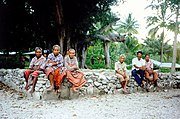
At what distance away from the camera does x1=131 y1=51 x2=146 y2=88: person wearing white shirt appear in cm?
962

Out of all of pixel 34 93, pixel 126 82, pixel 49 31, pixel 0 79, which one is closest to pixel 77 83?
pixel 34 93

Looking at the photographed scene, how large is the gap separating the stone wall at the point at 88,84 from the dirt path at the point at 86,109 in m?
0.32

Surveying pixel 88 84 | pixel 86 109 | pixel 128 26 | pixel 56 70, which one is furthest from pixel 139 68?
pixel 128 26

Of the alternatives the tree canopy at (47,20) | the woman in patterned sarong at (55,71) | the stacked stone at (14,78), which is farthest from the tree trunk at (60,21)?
the woman in patterned sarong at (55,71)

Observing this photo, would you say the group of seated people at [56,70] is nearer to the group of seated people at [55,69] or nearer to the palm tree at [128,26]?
the group of seated people at [55,69]

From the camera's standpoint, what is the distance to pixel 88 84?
8883 millimetres

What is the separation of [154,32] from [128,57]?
5.12m

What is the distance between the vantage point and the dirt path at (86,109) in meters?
5.66

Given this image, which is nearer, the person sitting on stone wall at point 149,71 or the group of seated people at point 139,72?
the group of seated people at point 139,72

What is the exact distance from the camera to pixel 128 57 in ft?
126

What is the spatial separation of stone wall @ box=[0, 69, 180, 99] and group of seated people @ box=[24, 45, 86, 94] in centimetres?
20

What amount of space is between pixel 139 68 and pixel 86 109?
371 cm

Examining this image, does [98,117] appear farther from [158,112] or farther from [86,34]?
[86,34]

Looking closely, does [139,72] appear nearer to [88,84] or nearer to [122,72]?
[122,72]
